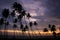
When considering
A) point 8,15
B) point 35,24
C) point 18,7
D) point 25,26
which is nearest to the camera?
point 18,7

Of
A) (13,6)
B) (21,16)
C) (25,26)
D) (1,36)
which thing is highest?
(13,6)

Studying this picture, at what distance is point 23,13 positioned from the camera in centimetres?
7856

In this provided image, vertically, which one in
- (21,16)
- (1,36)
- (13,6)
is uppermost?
(13,6)

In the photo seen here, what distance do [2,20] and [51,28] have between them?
30.7 meters

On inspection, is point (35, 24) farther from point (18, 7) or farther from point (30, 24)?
point (18, 7)

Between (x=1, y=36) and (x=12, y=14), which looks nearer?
(x=12, y=14)

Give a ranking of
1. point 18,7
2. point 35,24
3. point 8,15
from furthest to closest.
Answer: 1. point 35,24
2. point 8,15
3. point 18,7

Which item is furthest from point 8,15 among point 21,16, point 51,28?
point 51,28

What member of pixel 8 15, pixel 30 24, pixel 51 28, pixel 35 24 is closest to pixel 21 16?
pixel 8 15

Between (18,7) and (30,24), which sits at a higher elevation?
(18,7)

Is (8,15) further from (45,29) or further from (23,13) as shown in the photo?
(45,29)

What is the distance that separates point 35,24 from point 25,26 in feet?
36.0

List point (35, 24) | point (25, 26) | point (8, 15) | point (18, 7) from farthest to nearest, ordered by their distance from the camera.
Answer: point (35, 24) → point (25, 26) → point (8, 15) → point (18, 7)

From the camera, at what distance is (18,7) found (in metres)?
75.5
